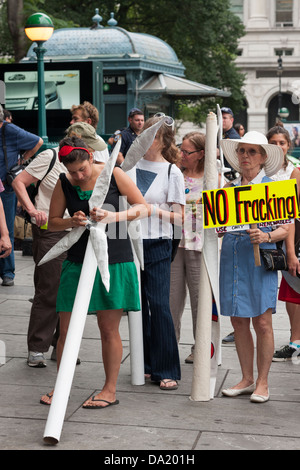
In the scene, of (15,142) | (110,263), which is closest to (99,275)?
(110,263)

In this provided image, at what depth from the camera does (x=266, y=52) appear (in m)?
65.8

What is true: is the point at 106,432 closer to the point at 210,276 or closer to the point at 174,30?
the point at 210,276

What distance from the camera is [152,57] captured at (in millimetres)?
19125

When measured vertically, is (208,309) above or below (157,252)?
below

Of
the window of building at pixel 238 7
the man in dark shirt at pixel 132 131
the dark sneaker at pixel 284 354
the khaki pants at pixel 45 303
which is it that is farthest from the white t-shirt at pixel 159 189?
the window of building at pixel 238 7

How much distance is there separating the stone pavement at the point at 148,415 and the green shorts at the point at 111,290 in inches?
24.0

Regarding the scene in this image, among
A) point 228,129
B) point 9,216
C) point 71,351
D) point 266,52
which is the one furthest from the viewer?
point 266,52

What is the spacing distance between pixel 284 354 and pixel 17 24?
13.9 metres

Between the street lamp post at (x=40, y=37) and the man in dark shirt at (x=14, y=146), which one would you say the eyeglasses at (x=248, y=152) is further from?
the street lamp post at (x=40, y=37)

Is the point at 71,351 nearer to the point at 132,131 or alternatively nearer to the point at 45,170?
the point at 45,170

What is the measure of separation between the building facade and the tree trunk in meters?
47.7

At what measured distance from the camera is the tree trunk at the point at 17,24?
723 inches

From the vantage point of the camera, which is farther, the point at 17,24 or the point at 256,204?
the point at 17,24

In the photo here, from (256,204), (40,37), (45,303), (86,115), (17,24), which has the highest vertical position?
(17,24)
